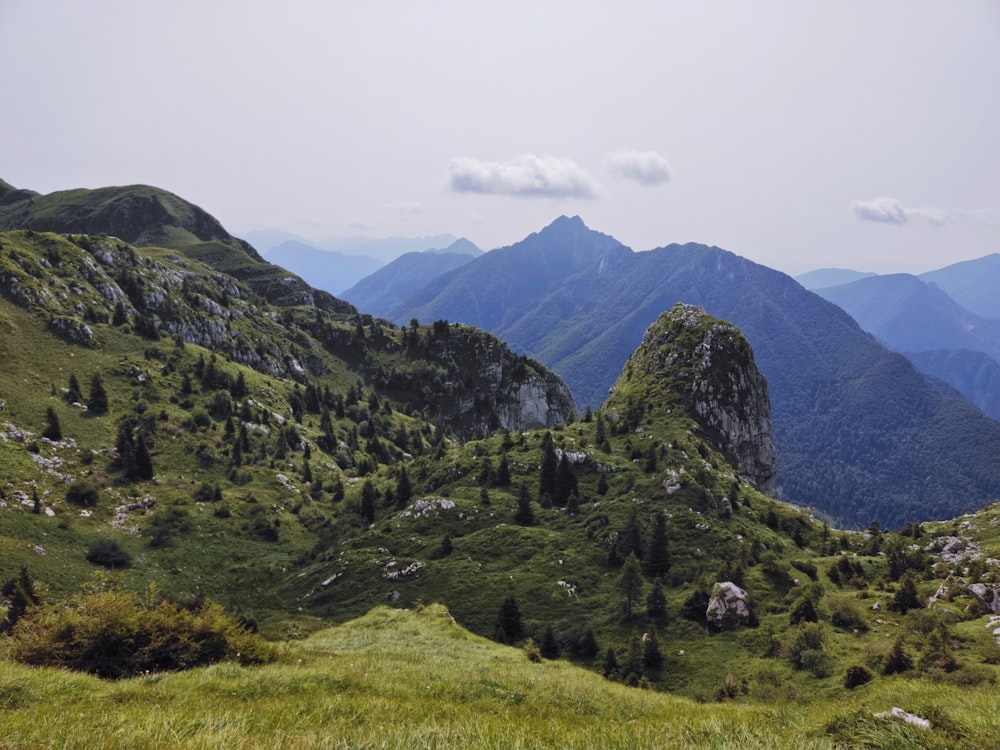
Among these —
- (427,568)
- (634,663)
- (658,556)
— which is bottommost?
(634,663)

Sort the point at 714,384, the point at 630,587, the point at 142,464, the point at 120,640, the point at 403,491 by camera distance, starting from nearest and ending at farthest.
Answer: the point at 120,640
the point at 630,587
the point at 142,464
the point at 403,491
the point at 714,384

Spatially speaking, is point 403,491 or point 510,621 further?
Result: point 403,491

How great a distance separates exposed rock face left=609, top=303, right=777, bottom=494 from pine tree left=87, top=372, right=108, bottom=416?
4961 inches

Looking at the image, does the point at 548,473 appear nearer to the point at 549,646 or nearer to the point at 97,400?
the point at 549,646

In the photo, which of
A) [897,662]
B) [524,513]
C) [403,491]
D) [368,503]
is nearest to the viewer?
[897,662]

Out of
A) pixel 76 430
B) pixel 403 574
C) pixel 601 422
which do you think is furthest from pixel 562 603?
pixel 76 430

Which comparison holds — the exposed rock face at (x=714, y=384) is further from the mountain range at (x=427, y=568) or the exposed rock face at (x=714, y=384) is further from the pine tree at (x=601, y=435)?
the pine tree at (x=601, y=435)

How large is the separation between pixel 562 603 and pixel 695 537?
26954mm

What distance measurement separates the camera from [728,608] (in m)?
59.2

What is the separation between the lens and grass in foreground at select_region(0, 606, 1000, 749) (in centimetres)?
690

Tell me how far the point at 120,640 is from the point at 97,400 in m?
117

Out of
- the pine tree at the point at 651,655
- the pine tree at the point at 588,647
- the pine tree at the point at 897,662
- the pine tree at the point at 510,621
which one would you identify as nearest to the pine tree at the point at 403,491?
the pine tree at the point at 510,621

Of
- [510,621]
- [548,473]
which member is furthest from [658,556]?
[548,473]

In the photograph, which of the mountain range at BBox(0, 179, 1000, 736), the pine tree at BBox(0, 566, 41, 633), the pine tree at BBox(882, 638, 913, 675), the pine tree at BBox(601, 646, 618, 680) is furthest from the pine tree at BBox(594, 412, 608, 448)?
the pine tree at BBox(0, 566, 41, 633)
